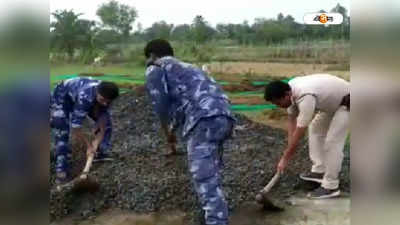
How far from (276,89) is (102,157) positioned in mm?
1186

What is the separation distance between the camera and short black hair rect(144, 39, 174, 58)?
4.23 m

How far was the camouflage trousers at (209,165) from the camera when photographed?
423 cm

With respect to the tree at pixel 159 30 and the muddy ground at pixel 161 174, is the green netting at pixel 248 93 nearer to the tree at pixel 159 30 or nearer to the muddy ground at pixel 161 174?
the muddy ground at pixel 161 174

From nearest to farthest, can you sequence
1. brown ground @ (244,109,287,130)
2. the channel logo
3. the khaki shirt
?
the channel logo < the khaki shirt < brown ground @ (244,109,287,130)

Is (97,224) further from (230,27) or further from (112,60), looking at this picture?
(230,27)

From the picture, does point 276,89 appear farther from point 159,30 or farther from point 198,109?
point 159,30

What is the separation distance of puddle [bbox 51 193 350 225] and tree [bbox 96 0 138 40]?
44.9 inches

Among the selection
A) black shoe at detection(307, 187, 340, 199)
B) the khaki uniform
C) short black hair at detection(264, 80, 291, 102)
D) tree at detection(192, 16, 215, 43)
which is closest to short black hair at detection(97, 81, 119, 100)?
tree at detection(192, 16, 215, 43)

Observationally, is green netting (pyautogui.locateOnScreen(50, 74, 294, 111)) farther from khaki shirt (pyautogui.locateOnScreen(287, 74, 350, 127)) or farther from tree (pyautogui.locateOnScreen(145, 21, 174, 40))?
tree (pyautogui.locateOnScreen(145, 21, 174, 40))

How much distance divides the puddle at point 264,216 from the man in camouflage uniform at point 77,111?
0.39 m

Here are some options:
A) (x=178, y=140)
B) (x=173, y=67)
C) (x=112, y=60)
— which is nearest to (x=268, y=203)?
(x=178, y=140)

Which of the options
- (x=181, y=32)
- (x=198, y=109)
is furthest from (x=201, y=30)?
(x=198, y=109)

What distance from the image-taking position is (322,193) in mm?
4301

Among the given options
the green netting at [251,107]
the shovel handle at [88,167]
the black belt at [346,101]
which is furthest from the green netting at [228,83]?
the shovel handle at [88,167]
